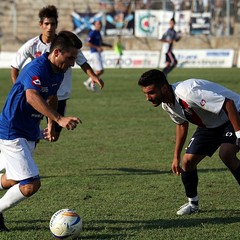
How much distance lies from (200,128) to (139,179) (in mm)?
2125

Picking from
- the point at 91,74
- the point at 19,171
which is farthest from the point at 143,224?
the point at 91,74

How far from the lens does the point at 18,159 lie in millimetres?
6324

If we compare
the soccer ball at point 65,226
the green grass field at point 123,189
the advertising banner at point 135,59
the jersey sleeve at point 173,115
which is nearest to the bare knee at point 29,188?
the soccer ball at point 65,226

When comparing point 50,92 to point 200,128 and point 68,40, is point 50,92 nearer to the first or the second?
point 68,40

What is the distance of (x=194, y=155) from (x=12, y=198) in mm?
Answer: 2006

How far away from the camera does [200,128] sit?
729 cm

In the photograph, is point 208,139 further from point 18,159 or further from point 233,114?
point 18,159

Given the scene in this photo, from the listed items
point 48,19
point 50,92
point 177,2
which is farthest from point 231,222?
point 177,2

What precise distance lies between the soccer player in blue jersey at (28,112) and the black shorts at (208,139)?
167cm

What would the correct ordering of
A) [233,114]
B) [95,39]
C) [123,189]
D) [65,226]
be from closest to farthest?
[65,226]
[233,114]
[123,189]
[95,39]

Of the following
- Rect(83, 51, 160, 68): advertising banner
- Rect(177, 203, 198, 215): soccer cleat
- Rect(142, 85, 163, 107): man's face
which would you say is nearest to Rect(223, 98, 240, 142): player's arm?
Rect(142, 85, 163, 107): man's face

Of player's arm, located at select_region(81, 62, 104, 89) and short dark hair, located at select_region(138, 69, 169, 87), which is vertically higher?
short dark hair, located at select_region(138, 69, 169, 87)

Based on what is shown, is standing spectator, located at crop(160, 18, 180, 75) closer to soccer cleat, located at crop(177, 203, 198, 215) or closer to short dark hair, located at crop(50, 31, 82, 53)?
soccer cleat, located at crop(177, 203, 198, 215)

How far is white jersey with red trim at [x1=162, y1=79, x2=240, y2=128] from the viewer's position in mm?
6613
